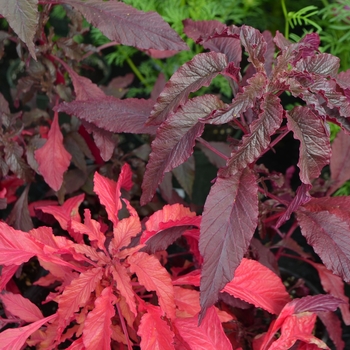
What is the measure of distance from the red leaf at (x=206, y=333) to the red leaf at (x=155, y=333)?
0.13ft

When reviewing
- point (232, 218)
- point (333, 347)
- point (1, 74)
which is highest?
point (232, 218)

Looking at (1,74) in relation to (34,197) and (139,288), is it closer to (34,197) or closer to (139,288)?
(34,197)

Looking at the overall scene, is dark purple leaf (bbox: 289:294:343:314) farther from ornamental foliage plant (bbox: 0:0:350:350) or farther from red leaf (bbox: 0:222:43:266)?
red leaf (bbox: 0:222:43:266)

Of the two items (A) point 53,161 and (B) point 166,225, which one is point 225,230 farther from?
(A) point 53,161

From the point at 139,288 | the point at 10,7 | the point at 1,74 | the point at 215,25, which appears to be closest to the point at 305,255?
the point at 139,288

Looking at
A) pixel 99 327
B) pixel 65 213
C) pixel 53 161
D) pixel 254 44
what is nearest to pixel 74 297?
pixel 99 327

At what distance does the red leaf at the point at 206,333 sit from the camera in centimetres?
54

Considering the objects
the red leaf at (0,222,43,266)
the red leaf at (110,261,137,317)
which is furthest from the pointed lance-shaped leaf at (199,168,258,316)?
the red leaf at (0,222,43,266)

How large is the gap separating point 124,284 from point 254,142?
0.76 feet

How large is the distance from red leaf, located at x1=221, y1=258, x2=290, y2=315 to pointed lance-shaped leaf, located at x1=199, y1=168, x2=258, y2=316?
12cm

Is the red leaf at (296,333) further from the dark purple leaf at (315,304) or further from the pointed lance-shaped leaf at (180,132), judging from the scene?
the pointed lance-shaped leaf at (180,132)

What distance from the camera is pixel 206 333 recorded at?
55cm

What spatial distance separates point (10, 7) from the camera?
528 millimetres

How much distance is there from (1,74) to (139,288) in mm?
998
